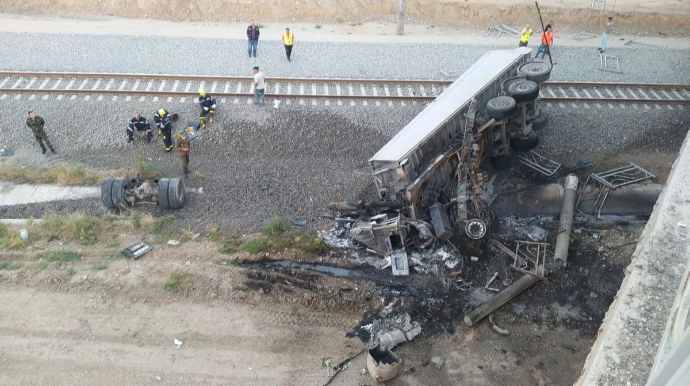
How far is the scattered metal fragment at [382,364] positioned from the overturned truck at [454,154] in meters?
2.72

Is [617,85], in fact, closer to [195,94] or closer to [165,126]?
[195,94]

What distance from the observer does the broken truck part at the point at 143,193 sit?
44.4 ft

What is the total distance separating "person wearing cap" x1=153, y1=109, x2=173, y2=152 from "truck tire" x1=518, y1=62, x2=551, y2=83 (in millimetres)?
9141

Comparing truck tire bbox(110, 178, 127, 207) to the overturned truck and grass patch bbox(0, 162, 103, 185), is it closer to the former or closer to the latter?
grass patch bbox(0, 162, 103, 185)

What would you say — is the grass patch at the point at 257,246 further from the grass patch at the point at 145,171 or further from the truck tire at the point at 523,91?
the truck tire at the point at 523,91

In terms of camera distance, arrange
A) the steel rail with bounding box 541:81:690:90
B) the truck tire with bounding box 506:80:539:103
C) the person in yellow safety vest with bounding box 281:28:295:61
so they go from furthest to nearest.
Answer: the person in yellow safety vest with bounding box 281:28:295:61, the steel rail with bounding box 541:81:690:90, the truck tire with bounding box 506:80:539:103

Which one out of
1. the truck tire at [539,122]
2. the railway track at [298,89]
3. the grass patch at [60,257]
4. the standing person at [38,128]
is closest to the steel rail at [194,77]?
the railway track at [298,89]

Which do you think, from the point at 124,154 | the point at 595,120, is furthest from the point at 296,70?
the point at 595,120

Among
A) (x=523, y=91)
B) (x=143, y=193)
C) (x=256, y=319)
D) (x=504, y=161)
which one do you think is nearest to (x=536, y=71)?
Answer: (x=523, y=91)

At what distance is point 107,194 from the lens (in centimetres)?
1354

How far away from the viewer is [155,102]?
16875mm

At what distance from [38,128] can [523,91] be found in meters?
12.1

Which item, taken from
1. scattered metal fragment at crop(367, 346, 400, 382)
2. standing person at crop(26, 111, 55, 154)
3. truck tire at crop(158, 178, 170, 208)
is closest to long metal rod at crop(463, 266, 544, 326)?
scattered metal fragment at crop(367, 346, 400, 382)

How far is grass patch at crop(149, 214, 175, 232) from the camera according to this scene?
13.3 metres
